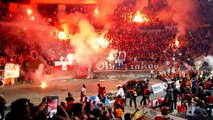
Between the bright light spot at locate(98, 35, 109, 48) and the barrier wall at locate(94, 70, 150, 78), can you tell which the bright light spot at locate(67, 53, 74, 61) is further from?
the bright light spot at locate(98, 35, 109, 48)

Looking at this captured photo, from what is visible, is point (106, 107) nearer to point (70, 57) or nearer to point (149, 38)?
point (70, 57)

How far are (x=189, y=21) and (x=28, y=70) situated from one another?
2455 cm

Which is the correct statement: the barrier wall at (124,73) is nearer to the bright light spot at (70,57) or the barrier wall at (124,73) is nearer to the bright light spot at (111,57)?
the bright light spot at (111,57)

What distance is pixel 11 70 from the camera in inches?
1065

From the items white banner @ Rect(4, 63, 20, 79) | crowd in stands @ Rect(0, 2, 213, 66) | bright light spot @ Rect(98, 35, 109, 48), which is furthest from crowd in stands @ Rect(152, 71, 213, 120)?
crowd in stands @ Rect(0, 2, 213, 66)

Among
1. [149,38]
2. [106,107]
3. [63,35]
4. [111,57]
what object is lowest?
[106,107]

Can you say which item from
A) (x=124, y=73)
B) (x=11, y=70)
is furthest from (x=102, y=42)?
(x=11, y=70)

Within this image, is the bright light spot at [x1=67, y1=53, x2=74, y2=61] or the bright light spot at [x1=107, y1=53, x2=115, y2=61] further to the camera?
the bright light spot at [x1=107, y1=53, x2=115, y2=61]

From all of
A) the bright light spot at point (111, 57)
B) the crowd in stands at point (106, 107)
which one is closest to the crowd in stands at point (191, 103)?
the crowd in stands at point (106, 107)

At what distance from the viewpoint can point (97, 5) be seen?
4334cm

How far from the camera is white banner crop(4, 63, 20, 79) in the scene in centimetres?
2651

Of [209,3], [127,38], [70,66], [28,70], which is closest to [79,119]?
[28,70]

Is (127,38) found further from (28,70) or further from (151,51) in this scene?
(28,70)

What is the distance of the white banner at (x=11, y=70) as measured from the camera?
26509 millimetres
